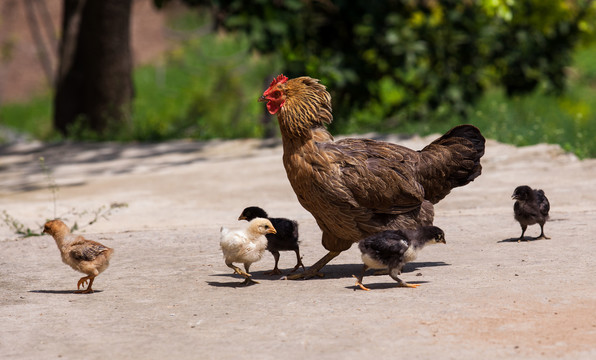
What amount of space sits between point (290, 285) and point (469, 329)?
1985mm

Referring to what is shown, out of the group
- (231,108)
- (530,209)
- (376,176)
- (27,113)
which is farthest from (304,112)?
(27,113)

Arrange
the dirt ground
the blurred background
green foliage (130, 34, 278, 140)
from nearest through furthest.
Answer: the dirt ground < the blurred background < green foliage (130, 34, 278, 140)

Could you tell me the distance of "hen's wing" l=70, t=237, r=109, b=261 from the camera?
7164mm

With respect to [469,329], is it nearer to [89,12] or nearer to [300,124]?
[300,124]

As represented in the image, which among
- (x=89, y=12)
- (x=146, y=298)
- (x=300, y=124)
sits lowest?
(x=146, y=298)

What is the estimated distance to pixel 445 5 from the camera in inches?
655

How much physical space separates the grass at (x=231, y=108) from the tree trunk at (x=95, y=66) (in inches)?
21.1

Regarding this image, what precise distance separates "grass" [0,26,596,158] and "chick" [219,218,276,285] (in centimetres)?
659

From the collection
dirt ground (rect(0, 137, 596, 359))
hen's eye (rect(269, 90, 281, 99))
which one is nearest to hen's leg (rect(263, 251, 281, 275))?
dirt ground (rect(0, 137, 596, 359))

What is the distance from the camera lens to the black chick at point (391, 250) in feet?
22.5

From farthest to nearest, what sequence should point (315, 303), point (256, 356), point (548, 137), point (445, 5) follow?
point (445, 5), point (548, 137), point (315, 303), point (256, 356)

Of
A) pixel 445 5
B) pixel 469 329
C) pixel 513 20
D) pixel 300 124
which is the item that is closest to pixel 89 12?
pixel 445 5

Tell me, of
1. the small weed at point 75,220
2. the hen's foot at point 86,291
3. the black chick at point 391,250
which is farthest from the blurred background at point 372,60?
the hen's foot at point 86,291

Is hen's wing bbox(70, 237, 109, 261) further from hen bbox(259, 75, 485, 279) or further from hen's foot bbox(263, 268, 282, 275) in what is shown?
hen bbox(259, 75, 485, 279)
